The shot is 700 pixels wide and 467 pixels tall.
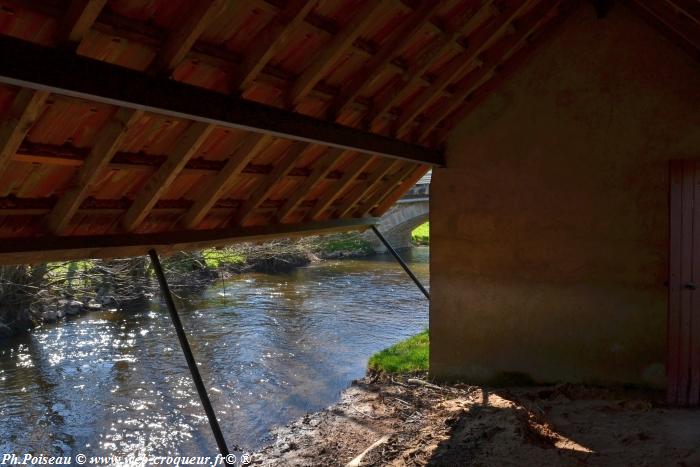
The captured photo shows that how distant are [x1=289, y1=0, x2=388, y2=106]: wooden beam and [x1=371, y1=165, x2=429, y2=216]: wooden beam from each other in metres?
3.37

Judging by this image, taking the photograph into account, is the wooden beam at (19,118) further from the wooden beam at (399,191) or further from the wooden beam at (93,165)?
the wooden beam at (399,191)

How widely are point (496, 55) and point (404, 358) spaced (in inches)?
173

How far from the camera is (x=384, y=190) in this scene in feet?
21.1

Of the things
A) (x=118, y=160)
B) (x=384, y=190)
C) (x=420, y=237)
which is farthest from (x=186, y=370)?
(x=420, y=237)

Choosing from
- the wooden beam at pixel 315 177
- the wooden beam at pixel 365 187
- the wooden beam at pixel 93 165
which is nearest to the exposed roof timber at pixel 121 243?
the wooden beam at pixel 93 165

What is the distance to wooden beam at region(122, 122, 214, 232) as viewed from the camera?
309 centimetres

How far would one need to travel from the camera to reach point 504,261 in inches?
205

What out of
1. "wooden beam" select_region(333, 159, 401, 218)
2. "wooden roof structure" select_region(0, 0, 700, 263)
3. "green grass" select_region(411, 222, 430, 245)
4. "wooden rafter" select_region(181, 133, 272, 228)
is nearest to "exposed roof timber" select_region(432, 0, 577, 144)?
"wooden roof structure" select_region(0, 0, 700, 263)

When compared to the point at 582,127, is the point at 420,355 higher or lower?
lower

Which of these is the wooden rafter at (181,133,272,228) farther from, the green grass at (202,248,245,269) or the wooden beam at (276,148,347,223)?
the green grass at (202,248,245,269)

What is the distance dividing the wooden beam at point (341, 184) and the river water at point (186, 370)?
2561 mm

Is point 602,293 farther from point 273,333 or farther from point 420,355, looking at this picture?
point 273,333

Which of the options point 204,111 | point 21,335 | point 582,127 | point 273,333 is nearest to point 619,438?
point 582,127

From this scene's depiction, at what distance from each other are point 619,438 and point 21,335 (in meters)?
9.88
